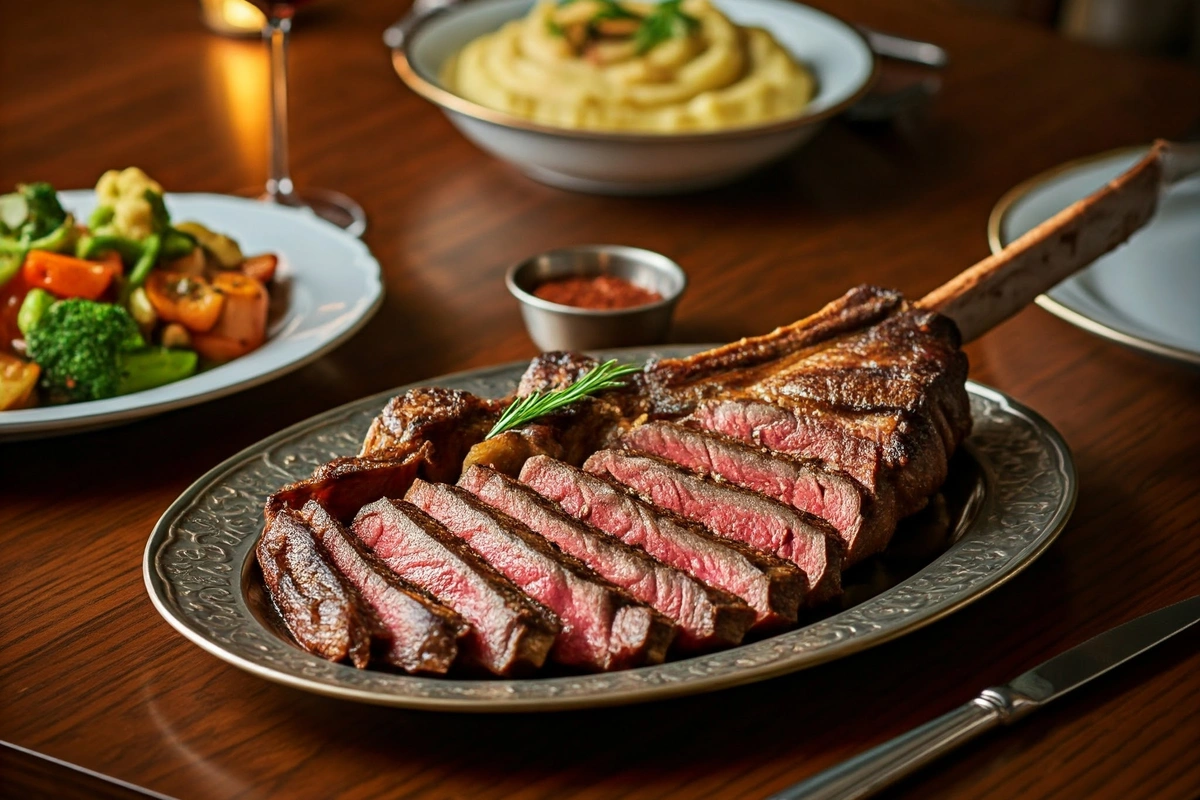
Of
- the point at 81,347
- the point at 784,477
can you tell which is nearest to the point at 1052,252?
the point at 784,477

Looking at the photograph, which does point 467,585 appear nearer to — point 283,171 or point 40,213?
point 40,213

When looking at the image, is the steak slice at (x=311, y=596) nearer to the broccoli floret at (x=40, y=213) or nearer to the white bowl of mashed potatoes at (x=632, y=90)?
the broccoli floret at (x=40, y=213)

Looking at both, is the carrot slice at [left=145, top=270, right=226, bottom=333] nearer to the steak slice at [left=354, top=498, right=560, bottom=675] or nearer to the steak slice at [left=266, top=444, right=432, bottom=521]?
the steak slice at [left=266, top=444, right=432, bottom=521]

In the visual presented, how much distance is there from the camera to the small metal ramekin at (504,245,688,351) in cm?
325

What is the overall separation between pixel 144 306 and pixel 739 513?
5.14 ft

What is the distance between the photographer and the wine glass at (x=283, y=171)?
3986 mm

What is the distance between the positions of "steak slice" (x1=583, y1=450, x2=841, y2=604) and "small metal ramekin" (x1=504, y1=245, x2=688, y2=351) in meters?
0.80

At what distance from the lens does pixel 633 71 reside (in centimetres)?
416

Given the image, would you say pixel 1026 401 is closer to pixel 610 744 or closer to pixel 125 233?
pixel 610 744

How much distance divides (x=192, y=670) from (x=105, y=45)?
3.93m

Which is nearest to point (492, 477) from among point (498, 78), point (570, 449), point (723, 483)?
point (570, 449)

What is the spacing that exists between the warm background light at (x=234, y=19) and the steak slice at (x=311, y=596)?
12.1 feet

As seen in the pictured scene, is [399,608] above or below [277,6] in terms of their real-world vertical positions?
below

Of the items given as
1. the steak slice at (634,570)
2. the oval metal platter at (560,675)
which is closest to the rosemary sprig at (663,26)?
the oval metal platter at (560,675)
